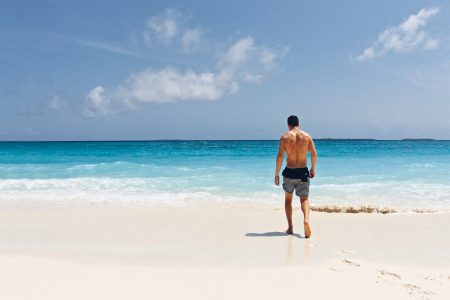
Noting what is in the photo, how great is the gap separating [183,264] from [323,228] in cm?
299

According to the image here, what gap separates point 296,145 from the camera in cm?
576

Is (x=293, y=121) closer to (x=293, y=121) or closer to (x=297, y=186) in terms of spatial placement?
(x=293, y=121)

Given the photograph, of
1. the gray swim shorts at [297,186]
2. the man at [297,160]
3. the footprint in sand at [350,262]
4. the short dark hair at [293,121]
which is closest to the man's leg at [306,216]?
the man at [297,160]

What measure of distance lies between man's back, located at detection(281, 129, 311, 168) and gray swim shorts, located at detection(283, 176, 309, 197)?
25cm

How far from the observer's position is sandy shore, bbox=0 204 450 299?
11.5 ft

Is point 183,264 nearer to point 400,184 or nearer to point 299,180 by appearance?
point 299,180

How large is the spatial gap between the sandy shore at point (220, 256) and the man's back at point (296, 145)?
48.4 inches

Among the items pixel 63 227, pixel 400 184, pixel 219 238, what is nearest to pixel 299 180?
pixel 219 238

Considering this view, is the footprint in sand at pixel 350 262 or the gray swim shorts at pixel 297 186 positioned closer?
the footprint in sand at pixel 350 262

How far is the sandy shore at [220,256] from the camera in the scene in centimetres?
351

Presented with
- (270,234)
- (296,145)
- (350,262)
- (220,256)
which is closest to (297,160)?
(296,145)

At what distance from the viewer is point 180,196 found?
10.9 meters

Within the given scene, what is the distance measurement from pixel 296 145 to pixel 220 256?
7.19 ft

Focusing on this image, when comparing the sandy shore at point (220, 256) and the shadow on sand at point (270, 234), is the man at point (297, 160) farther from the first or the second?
the sandy shore at point (220, 256)
